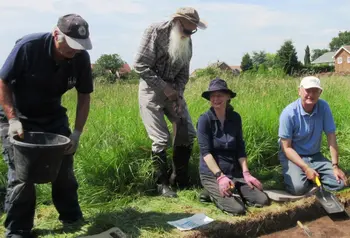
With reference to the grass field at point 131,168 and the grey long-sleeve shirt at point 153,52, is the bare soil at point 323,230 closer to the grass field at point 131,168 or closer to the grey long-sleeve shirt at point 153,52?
the grass field at point 131,168

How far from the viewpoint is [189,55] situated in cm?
424

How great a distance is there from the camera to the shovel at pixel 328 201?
12.5 ft

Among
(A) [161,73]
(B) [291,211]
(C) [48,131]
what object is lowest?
(B) [291,211]

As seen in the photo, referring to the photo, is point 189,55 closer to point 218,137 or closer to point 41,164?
point 218,137

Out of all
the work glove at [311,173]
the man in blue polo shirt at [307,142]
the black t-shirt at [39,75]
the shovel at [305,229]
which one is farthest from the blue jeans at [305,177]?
the black t-shirt at [39,75]

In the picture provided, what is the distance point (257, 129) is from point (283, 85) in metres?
2.69

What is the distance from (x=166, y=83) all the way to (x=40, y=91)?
1.35m

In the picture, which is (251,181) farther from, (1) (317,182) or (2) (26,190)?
(2) (26,190)

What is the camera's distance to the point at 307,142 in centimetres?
443

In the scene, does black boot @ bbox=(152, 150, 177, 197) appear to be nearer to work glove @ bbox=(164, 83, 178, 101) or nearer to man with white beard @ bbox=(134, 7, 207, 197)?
man with white beard @ bbox=(134, 7, 207, 197)

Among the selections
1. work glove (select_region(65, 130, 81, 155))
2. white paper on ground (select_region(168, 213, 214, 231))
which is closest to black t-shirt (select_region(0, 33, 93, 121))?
work glove (select_region(65, 130, 81, 155))

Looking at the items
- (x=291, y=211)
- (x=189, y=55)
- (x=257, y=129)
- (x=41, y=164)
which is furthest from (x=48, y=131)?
(x=257, y=129)

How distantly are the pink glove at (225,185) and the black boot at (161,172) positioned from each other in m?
0.60

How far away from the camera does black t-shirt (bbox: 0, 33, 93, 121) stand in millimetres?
2881
